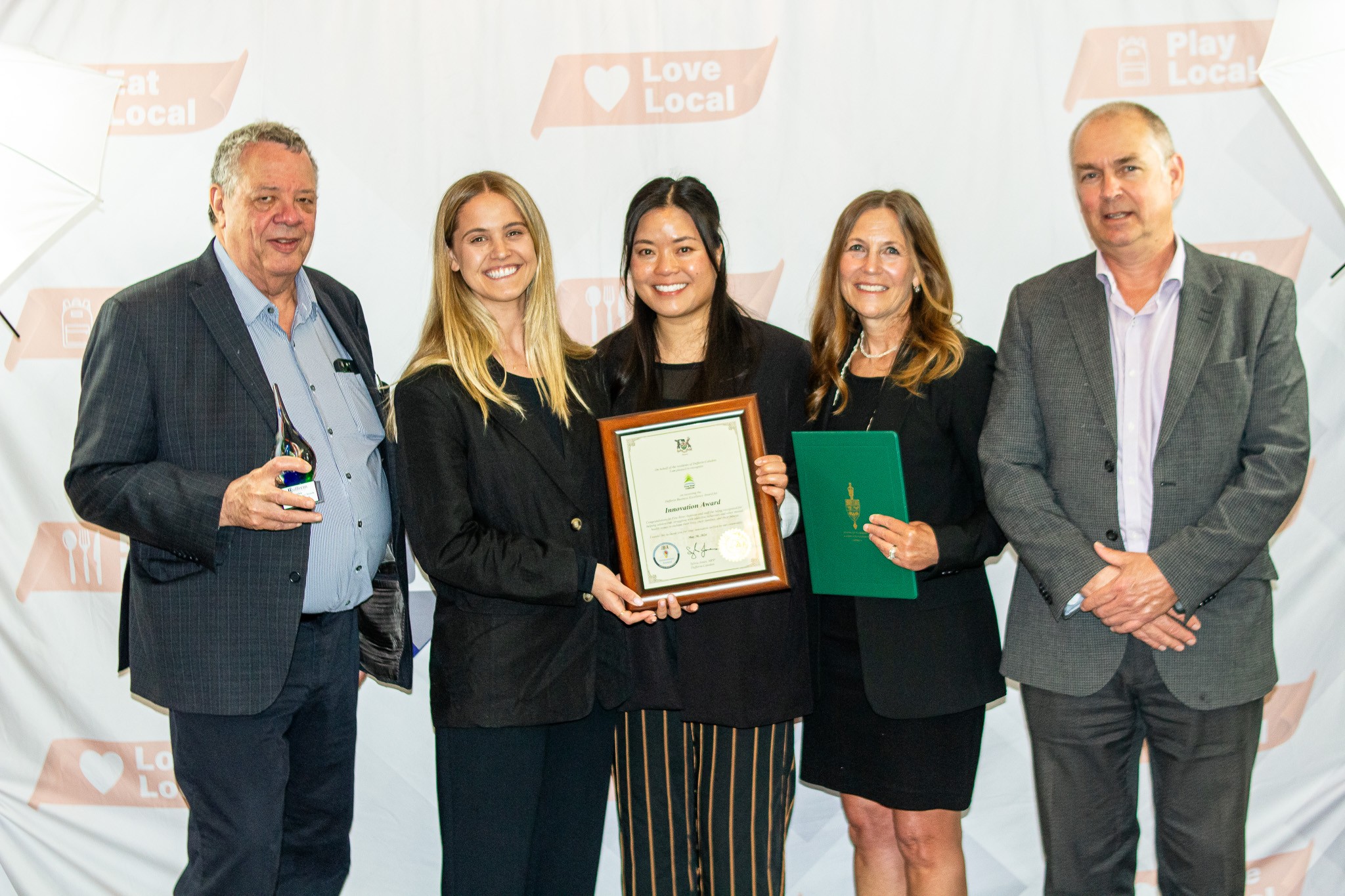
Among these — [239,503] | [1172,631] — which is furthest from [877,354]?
[239,503]

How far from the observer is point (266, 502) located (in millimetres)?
2459

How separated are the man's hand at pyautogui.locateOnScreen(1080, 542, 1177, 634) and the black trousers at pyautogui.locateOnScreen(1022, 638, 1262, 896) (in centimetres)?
12

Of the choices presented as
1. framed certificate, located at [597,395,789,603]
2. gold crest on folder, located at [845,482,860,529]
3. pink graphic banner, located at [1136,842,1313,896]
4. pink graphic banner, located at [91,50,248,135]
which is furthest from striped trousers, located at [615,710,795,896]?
pink graphic banner, located at [91,50,248,135]

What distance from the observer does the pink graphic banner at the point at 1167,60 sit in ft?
11.6

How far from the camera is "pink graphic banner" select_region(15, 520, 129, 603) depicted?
3648mm

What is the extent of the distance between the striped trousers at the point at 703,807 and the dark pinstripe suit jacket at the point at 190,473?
3.06ft

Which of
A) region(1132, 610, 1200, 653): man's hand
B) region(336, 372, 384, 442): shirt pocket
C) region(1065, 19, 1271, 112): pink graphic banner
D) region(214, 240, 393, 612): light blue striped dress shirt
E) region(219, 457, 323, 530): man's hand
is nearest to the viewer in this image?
region(219, 457, 323, 530): man's hand

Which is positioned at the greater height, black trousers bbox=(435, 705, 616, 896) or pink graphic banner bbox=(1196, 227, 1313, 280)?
pink graphic banner bbox=(1196, 227, 1313, 280)

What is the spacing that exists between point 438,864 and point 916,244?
2.70m

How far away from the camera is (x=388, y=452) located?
296 cm

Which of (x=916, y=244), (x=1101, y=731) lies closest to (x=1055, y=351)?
(x=916, y=244)

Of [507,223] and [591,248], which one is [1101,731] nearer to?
[507,223]

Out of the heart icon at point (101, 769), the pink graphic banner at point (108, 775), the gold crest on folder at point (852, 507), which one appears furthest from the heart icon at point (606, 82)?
the heart icon at point (101, 769)

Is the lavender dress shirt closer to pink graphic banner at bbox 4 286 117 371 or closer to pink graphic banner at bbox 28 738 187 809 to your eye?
pink graphic banner at bbox 28 738 187 809
